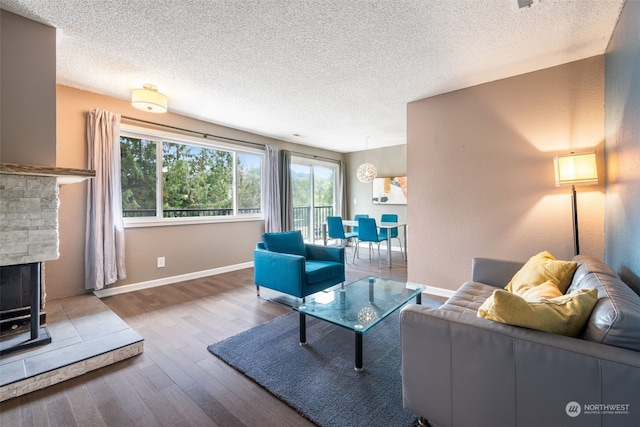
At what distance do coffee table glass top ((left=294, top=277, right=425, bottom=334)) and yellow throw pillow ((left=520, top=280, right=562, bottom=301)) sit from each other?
0.84m

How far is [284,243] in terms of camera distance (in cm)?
321

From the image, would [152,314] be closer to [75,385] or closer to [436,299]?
[75,385]

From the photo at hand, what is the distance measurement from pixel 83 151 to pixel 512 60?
4443 mm

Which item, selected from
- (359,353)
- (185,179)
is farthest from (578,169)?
(185,179)

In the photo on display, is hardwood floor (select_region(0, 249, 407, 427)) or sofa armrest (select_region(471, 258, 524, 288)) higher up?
sofa armrest (select_region(471, 258, 524, 288))

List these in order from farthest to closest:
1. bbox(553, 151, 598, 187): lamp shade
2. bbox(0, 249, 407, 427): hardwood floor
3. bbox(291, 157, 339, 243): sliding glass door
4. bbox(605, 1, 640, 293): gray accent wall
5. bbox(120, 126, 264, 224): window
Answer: bbox(291, 157, 339, 243): sliding glass door
bbox(120, 126, 264, 224): window
bbox(553, 151, 598, 187): lamp shade
bbox(605, 1, 640, 293): gray accent wall
bbox(0, 249, 407, 427): hardwood floor

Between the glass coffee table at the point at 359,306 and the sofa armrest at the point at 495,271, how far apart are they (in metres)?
0.51

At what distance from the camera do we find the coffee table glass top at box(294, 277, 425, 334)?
71.6 inches

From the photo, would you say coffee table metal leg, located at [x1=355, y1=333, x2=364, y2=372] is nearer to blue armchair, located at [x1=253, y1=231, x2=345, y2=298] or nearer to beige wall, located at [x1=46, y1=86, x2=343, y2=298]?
blue armchair, located at [x1=253, y1=231, x2=345, y2=298]

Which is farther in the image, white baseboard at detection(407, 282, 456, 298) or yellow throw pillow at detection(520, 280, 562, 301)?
white baseboard at detection(407, 282, 456, 298)

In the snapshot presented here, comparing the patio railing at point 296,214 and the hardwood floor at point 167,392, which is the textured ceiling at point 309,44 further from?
the hardwood floor at point 167,392

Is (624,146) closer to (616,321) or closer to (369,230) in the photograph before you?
(616,321)

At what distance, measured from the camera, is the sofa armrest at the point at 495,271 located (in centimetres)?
219

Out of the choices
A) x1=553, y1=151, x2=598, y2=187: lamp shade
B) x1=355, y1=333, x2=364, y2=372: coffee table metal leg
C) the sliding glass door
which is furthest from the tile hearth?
the sliding glass door
